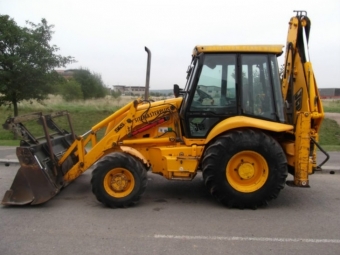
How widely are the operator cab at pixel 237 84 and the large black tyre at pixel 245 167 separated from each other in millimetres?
418

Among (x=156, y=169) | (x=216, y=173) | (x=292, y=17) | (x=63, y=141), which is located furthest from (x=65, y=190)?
(x=292, y=17)

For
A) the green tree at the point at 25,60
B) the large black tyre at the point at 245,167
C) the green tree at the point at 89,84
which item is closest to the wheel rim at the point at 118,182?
the large black tyre at the point at 245,167

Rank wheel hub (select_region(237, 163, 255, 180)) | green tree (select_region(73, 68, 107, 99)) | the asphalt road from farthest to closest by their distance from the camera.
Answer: green tree (select_region(73, 68, 107, 99)) < wheel hub (select_region(237, 163, 255, 180)) < the asphalt road

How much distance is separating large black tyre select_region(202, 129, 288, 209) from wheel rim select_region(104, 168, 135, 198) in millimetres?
1203

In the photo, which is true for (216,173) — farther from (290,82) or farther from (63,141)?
(63,141)

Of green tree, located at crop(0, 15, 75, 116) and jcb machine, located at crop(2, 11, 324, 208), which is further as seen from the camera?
green tree, located at crop(0, 15, 75, 116)

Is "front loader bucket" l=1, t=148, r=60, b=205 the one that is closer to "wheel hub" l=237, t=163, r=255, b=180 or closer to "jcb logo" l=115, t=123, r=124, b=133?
"jcb logo" l=115, t=123, r=124, b=133

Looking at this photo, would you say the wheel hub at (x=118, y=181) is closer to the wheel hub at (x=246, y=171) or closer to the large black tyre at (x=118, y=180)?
the large black tyre at (x=118, y=180)

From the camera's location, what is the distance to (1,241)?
436 cm

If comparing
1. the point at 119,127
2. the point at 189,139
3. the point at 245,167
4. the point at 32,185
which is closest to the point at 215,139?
the point at 189,139

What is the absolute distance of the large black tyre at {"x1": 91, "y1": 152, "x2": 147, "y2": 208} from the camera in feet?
18.3

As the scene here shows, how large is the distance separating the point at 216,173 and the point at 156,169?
1069 mm

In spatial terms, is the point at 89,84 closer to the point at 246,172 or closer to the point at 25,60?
the point at 25,60

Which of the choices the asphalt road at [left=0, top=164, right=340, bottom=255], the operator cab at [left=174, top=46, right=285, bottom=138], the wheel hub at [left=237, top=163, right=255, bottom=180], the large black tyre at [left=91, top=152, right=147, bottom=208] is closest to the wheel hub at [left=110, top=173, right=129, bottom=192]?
the large black tyre at [left=91, top=152, right=147, bottom=208]
